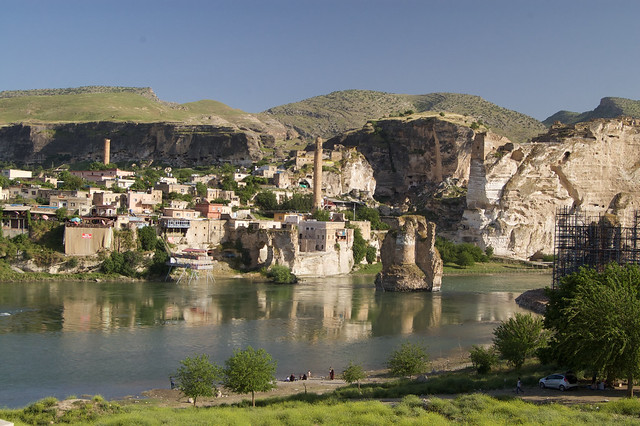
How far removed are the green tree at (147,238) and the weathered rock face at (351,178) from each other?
1132 inches

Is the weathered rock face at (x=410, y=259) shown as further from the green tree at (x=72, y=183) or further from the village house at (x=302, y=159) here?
the village house at (x=302, y=159)

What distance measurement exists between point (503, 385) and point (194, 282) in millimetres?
28978

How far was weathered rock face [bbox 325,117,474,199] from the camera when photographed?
8162 centimetres

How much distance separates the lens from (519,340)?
20531mm

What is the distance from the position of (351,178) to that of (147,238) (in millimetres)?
35072

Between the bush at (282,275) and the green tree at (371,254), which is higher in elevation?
the green tree at (371,254)

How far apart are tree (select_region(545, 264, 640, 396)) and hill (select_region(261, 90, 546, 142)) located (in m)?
100

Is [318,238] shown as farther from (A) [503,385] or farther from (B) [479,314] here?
(A) [503,385]

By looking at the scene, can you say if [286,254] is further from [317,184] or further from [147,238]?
[317,184]

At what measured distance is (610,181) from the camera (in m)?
67.6

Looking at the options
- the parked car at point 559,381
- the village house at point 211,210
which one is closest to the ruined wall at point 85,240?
the village house at point 211,210

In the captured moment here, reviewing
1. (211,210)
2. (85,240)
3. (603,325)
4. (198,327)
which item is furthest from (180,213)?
(603,325)

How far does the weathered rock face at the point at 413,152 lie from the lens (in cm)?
8162

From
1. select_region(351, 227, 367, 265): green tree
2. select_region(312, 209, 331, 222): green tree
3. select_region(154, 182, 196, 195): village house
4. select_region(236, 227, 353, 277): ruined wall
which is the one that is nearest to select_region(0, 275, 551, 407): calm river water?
select_region(236, 227, 353, 277): ruined wall
